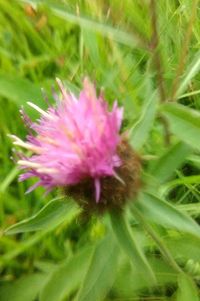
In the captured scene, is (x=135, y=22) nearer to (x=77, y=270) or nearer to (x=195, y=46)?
(x=195, y=46)

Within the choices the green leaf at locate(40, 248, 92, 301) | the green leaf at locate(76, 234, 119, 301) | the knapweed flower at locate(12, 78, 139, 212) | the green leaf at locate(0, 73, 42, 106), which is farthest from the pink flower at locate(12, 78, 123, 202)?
the green leaf at locate(0, 73, 42, 106)

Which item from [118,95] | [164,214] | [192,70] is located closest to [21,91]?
[118,95]

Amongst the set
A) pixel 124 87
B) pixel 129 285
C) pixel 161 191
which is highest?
pixel 124 87

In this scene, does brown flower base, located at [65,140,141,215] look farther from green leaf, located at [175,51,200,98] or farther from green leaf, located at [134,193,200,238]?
green leaf, located at [175,51,200,98]

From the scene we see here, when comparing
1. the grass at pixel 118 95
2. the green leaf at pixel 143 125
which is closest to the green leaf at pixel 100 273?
the grass at pixel 118 95

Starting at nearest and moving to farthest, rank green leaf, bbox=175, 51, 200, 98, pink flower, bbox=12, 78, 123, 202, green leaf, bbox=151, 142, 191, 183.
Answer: pink flower, bbox=12, 78, 123, 202 → green leaf, bbox=151, 142, 191, 183 → green leaf, bbox=175, 51, 200, 98

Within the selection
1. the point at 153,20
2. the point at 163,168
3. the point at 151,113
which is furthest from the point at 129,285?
the point at 153,20

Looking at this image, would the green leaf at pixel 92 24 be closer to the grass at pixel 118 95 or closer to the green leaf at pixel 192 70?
the grass at pixel 118 95
